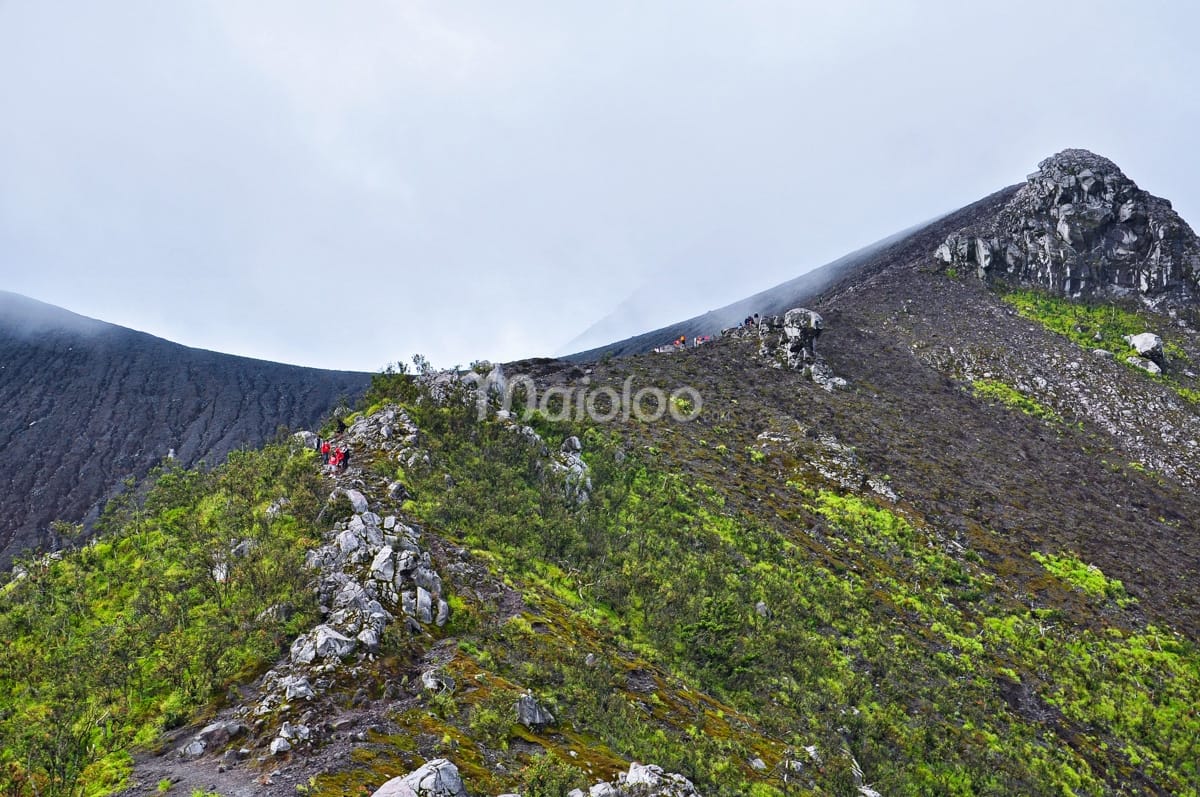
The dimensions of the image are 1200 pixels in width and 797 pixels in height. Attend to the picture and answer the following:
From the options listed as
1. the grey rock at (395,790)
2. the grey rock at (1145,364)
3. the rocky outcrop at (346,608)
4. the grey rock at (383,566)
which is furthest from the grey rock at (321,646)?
the grey rock at (1145,364)

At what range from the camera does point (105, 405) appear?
9781 centimetres

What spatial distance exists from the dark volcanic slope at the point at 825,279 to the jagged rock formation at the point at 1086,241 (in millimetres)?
6111

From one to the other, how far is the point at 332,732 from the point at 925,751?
18.3 m

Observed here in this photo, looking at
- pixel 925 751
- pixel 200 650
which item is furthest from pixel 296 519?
pixel 925 751

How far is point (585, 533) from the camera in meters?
25.0

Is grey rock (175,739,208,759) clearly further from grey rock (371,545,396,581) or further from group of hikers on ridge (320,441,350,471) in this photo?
group of hikers on ridge (320,441,350,471)

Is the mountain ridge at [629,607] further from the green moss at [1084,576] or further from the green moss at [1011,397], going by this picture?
the green moss at [1011,397]

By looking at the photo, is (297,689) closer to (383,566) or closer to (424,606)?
(424,606)

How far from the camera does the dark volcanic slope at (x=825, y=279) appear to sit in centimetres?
8156

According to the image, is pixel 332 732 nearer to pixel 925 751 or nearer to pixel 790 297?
pixel 925 751

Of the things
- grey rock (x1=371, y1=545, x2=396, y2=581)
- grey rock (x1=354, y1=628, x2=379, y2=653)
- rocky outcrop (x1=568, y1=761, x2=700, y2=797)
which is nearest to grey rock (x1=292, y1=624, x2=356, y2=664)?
grey rock (x1=354, y1=628, x2=379, y2=653)

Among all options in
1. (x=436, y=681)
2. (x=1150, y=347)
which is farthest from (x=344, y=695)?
(x=1150, y=347)

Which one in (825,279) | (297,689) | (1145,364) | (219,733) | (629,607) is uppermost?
(825,279)

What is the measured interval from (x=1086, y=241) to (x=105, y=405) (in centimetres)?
14405
